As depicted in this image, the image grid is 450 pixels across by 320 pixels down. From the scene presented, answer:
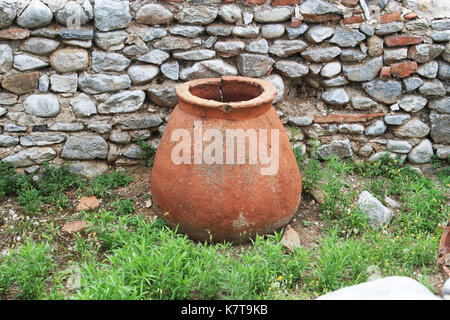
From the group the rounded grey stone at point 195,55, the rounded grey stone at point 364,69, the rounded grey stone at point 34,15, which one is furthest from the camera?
the rounded grey stone at point 364,69

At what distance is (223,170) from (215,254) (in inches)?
20.9

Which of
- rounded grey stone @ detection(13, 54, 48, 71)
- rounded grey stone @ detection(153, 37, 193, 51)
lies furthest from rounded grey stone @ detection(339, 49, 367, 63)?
rounded grey stone @ detection(13, 54, 48, 71)

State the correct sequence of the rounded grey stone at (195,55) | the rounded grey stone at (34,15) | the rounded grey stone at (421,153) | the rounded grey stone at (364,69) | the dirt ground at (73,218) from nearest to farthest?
the dirt ground at (73,218), the rounded grey stone at (34,15), the rounded grey stone at (195,55), the rounded grey stone at (364,69), the rounded grey stone at (421,153)

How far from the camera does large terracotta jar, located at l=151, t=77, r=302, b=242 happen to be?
2.82 metres

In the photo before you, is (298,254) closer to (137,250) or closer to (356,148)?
(137,250)

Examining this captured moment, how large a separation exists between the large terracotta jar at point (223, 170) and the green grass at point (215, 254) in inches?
4.9

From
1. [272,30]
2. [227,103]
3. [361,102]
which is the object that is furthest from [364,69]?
[227,103]

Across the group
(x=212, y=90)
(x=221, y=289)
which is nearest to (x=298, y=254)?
(x=221, y=289)

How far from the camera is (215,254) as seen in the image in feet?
8.70

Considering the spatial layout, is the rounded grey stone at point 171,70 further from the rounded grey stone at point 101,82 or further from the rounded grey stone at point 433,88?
the rounded grey stone at point 433,88

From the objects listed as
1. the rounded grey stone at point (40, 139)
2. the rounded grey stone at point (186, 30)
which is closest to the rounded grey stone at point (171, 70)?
the rounded grey stone at point (186, 30)

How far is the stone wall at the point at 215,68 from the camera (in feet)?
11.0

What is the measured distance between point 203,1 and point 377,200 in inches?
81.4

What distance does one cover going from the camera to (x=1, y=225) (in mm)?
3203
